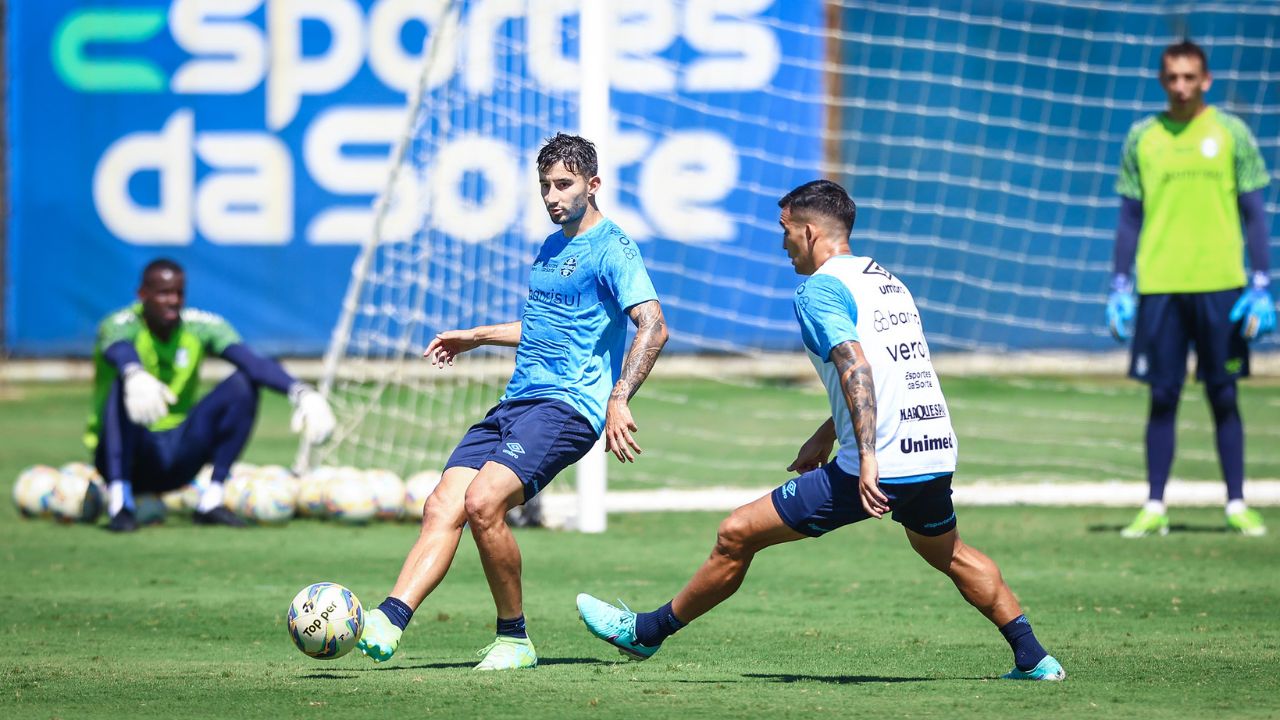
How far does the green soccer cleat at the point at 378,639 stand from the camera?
5.31 meters

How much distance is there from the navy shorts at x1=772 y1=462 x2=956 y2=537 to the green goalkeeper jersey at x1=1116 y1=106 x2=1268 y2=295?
435 cm

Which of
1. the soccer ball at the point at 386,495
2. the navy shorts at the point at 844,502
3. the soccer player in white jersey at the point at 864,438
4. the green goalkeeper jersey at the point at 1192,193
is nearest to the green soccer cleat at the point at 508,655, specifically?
the soccer player in white jersey at the point at 864,438

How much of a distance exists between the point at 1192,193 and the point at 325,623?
5.88 metres

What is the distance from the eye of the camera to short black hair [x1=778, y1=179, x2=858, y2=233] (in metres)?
5.39

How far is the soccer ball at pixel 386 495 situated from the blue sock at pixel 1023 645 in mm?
5392

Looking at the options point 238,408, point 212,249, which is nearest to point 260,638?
point 238,408

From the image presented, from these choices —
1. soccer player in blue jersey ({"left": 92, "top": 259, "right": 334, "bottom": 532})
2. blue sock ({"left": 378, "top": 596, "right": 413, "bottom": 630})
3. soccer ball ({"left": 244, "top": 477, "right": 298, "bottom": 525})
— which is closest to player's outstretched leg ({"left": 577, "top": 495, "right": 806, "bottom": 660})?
blue sock ({"left": 378, "top": 596, "right": 413, "bottom": 630})

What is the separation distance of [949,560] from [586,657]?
142 centimetres

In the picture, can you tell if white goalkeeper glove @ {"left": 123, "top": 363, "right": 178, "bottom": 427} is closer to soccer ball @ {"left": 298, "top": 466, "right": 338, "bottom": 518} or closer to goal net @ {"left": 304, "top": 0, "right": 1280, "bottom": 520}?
soccer ball @ {"left": 298, "top": 466, "right": 338, "bottom": 518}

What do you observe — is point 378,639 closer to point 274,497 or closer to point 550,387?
point 550,387

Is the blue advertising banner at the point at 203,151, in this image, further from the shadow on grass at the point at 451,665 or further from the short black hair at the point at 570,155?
the shadow on grass at the point at 451,665

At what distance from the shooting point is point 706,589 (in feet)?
18.1

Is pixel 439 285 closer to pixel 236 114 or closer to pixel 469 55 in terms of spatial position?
pixel 469 55

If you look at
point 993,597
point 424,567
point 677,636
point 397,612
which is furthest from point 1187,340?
point 397,612
